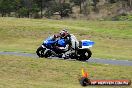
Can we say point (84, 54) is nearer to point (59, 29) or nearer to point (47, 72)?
point (47, 72)

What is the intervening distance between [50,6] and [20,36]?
60788mm

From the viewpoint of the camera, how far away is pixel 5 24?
46.7 m

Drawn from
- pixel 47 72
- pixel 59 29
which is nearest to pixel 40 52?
pixel 47 72

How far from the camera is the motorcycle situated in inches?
976

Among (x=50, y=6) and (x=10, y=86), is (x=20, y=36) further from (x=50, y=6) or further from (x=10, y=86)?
(x=50, y=6)

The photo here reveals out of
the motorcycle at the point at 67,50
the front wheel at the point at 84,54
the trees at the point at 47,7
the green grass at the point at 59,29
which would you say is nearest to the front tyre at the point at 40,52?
the motorcycle at the point at 67,50

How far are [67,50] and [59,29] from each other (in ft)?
62.6

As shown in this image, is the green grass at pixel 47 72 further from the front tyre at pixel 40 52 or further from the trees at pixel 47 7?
the trees at pixel 47 7

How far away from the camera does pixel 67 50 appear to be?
25.2 meters

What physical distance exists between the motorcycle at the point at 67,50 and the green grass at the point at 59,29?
329 inches

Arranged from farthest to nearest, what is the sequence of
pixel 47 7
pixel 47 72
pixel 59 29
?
pixel 47 7
pixel 59 29
pixel 47 72

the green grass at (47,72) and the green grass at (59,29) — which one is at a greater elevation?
the green grass at (47,72)

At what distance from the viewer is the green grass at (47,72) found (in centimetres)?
1786

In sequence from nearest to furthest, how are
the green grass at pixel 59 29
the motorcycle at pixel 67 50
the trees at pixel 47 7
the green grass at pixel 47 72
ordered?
the green grass at pixel 47 72, the motorcycle at pixel 67 50, the green grass at pixel 59 29, the trees at pixel 47 7
